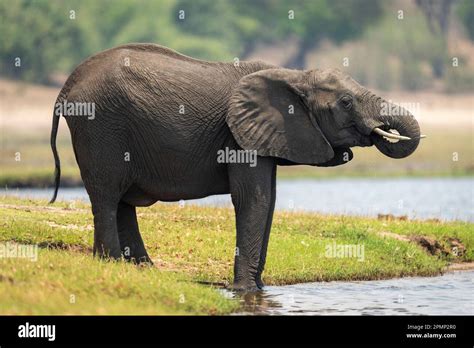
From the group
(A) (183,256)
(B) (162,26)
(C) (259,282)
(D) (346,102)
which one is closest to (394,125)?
(D) (346,102)

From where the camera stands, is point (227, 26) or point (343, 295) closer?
point (343, 295)

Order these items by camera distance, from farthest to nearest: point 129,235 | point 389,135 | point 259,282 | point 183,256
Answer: point 183,256 < point 129,235 < point 259,282 < point 389,135

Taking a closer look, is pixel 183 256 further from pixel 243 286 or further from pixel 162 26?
pixel 162 26

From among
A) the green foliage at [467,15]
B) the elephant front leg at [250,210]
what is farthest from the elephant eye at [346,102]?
the green foliage at [467,15]

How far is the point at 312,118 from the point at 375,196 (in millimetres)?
27654

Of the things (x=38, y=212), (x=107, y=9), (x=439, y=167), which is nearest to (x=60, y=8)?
(x=107, y=9)

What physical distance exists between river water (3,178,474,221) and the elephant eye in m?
16.1

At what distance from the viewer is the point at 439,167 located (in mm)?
53812

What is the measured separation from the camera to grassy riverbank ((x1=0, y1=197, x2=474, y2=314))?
14.5 metres

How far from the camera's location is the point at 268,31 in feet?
317

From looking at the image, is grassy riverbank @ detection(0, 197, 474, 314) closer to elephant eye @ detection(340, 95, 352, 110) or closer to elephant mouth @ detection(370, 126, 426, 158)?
elephant mouth @ detection(370, 126, 426, 158)

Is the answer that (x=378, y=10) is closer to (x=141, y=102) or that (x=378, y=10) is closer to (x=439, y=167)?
(x=439, y=167)

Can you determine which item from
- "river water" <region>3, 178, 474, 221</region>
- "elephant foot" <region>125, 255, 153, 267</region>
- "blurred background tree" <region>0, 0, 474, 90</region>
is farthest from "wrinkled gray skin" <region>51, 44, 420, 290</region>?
"blurred background tree" <region>0, 0, 474, 90</region>

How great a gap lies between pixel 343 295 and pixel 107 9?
8138cm
